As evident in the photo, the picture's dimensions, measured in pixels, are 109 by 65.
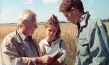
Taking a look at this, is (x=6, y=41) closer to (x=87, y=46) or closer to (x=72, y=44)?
(x=87, y=46)

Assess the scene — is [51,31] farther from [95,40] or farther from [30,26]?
[95,40]

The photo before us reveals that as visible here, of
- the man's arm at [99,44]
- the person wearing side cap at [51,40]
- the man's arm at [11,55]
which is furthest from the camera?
the person wearing side cap at [51,40]

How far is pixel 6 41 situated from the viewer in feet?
4.49

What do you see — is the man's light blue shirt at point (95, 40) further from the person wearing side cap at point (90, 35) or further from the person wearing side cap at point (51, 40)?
the person wearing side cap at point (51, 40)

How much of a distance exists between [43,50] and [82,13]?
936mm

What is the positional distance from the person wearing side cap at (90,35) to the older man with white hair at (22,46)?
49 cm

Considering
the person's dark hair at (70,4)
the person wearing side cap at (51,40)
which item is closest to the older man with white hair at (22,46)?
the person wearing side cap at (51,40)

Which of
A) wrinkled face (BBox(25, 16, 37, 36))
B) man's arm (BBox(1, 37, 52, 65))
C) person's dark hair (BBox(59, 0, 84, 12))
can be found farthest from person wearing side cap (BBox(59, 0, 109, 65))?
man's arm (BBox(1, 37, 52, 65))

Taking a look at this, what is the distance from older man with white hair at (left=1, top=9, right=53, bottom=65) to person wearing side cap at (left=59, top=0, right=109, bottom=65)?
49 cm

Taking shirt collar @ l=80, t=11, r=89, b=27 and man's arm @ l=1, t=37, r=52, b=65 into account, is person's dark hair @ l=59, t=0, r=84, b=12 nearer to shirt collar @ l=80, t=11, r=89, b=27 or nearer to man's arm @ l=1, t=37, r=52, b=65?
shirt collar @ l=80, t=11, r=89, b=27

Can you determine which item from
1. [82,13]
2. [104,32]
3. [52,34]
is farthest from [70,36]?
[104,32]

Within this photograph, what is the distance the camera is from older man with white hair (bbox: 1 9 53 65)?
1.37m

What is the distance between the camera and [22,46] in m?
1.48

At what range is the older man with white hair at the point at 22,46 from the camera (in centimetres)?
137
